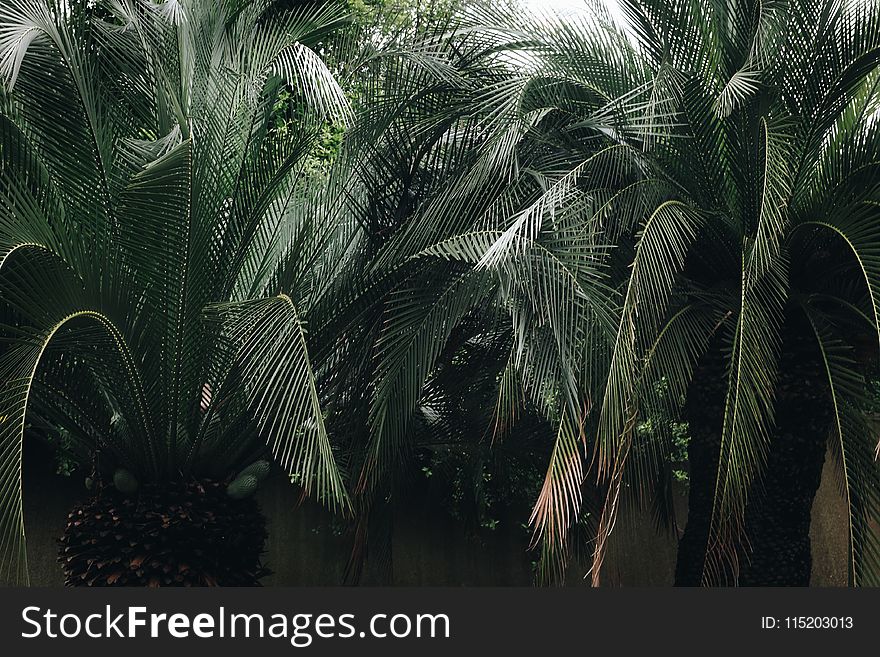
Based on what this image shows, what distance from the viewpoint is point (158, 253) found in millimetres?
5254

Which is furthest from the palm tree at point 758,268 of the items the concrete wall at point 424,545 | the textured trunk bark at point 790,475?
the concrete wall at point 424,545

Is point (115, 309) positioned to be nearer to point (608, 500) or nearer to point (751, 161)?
point (608, 500)

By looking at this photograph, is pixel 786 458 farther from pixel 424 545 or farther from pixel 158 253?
pixel 424 545

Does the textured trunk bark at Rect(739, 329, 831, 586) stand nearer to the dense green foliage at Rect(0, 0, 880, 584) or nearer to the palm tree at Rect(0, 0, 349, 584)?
the dense green foliage at Rect(0, 0, 880, 584)

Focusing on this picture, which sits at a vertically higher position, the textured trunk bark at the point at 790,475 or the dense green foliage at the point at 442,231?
the dense green foliage at the point at 442,231

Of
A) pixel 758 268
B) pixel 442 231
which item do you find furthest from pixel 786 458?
pixel 442 231

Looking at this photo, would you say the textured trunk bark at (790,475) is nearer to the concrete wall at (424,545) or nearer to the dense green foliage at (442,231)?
the dense green foliage at (442,231)

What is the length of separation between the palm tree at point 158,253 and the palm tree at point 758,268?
6.01 ft

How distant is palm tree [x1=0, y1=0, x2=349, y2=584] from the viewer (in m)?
4.87

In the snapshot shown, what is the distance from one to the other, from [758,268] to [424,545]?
16.1ft

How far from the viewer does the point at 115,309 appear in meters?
5.16

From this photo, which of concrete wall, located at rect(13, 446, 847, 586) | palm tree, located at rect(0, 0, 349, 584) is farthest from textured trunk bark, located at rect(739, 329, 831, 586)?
palm tree, located at rect(0, 0, 349, 584)

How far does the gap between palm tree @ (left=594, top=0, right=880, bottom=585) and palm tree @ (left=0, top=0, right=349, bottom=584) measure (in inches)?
72.1

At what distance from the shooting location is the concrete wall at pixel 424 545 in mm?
7750
